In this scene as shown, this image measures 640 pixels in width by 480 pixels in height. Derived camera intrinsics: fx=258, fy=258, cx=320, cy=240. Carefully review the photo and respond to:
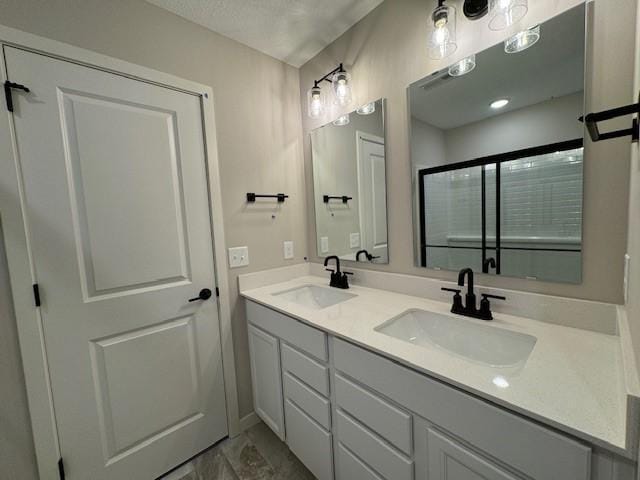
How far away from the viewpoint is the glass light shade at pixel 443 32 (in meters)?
1.09

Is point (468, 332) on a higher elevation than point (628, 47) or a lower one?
lower

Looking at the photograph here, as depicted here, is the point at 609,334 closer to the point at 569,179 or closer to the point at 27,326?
the point at 569,179

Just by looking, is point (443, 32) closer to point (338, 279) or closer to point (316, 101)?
point (316, 101)

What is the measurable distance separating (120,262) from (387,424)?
1388 mm

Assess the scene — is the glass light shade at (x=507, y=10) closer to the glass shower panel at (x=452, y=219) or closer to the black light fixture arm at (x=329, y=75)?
the glass shower panel at (x=452, y=219)

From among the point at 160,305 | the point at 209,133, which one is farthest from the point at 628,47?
the point at 160,305

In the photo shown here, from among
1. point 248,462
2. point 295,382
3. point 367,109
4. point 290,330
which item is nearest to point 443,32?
point 367,109

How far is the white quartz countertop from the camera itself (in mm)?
546

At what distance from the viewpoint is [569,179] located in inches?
37.3

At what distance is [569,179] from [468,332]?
2.26ft

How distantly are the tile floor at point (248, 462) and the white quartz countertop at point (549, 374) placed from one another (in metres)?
0.94

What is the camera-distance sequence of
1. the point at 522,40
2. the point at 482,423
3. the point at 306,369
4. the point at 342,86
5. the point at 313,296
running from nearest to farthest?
1. the point at 482,423
2. the point at 522,40
3. the point at 306,369
4. the point at 342,86
5. the point at 313,296

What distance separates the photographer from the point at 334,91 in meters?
1.67

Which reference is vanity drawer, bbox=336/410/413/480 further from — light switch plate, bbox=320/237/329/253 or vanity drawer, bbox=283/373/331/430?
light switch plate, bbox=320/237/329/253
